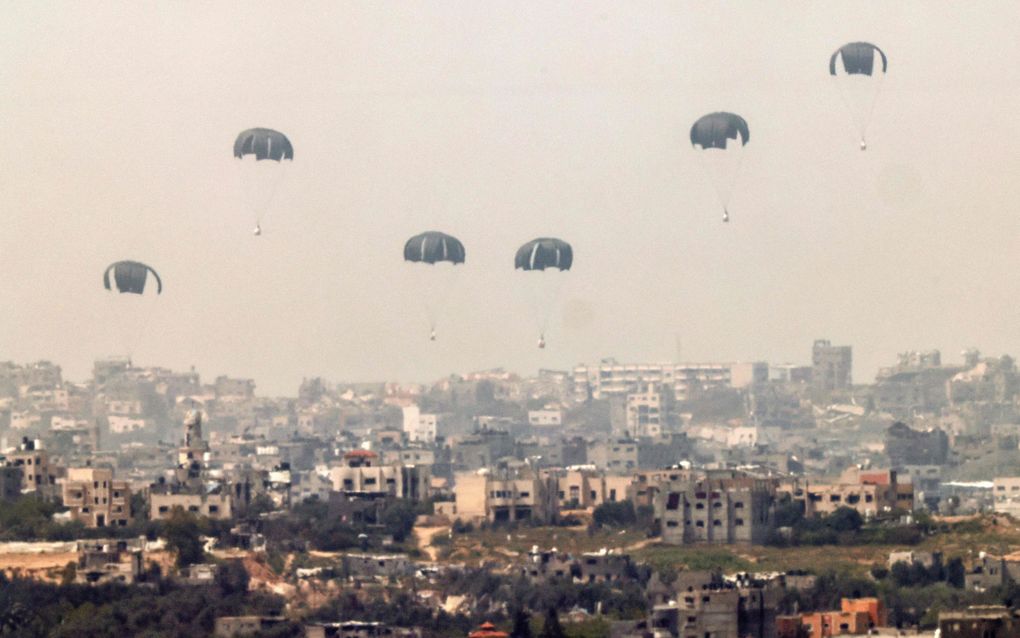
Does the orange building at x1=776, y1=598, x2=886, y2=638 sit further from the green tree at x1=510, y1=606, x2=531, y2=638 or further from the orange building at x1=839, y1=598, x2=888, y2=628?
the green tree at x1=510, y1=606, x2=531, y2=638

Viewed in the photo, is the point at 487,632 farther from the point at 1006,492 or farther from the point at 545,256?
the point at 1006,492

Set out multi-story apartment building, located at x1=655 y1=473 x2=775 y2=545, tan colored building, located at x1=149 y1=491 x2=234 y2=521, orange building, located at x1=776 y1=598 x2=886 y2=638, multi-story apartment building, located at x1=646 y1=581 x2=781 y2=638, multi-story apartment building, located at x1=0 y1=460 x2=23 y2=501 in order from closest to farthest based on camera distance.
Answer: orange building, located at x1=776 y1=598 x2=886 y2=638
multi-story apartment building, located at x1=646 y1=581 x2=781 y2=638
multi-story apartment building, located at x1=655 y1=473 x2=775 y2=545
tan colored building, located at x1=149 y1=491 x2=234 y2=521
multi-story apartment building, located at x1=0 y1=460 x2=23 y2=501

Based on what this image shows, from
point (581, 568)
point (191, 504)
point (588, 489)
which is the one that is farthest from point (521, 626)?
point (588, 489)

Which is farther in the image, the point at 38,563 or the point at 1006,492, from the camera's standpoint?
the point at 1006,492

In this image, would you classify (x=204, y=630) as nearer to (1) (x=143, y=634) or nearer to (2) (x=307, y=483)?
(1) (x=143, y=634)

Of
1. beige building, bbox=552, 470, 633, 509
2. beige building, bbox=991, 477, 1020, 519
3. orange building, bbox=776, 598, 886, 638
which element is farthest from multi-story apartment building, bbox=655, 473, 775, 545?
beige building, bbox=991, 477, 1020, 519

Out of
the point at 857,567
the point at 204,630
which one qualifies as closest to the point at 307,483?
the point at 857,567
